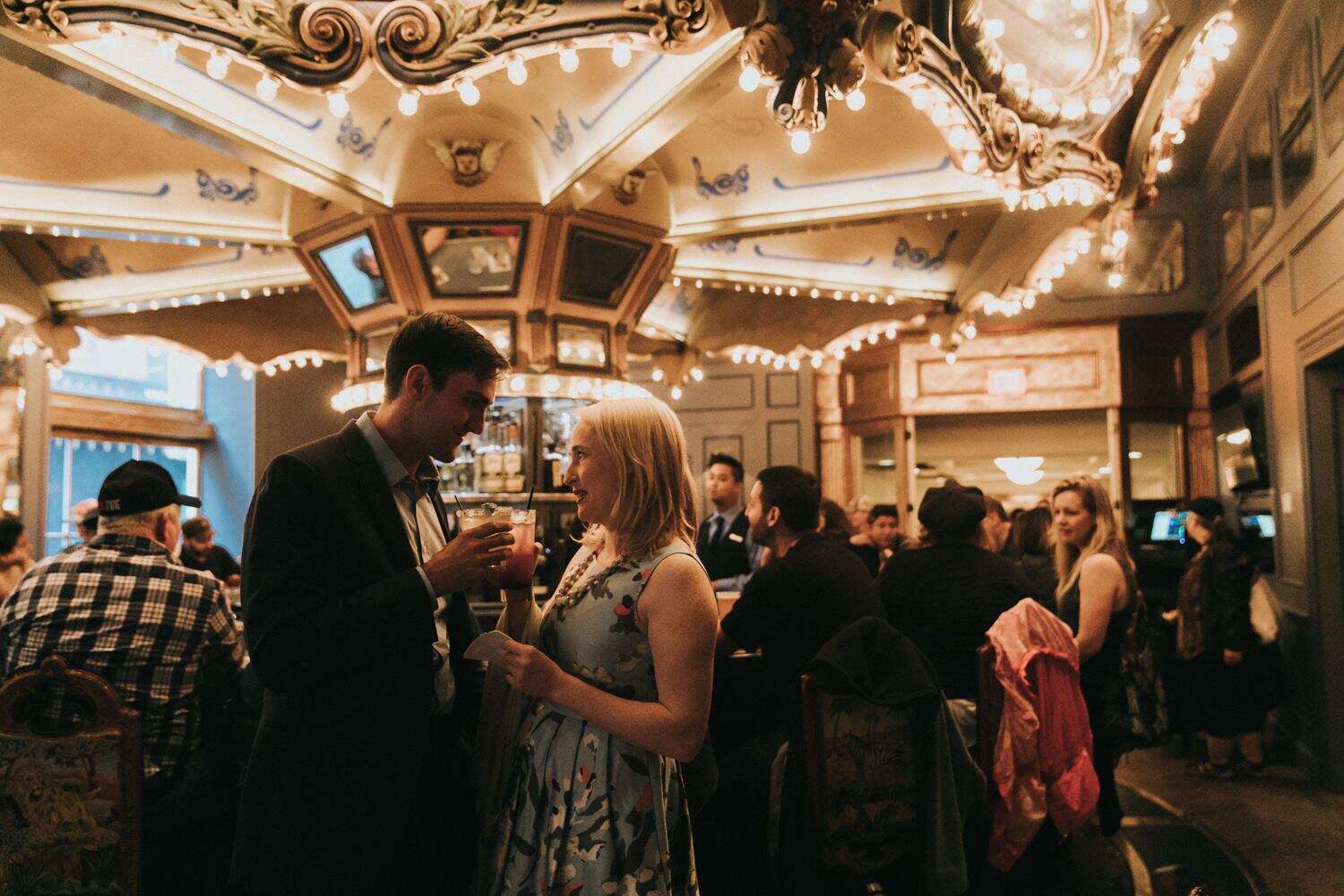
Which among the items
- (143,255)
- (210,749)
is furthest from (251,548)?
(143,255)

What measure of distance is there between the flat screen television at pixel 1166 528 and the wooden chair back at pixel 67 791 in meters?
8.68

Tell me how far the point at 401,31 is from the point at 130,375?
7.81m

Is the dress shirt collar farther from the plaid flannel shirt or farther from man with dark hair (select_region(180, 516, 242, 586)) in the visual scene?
man with dark hair (select_region(180, 516, 242, 586))

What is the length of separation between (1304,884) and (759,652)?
2.55 metres

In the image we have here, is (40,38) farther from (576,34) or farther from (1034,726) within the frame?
(1034,726)

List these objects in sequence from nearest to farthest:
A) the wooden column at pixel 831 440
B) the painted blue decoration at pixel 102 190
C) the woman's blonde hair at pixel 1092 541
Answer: the woman's blonde hair at pixel 1092 541, the painted blue decoration at pixel 102 190, the wooden column at pixel 831 440

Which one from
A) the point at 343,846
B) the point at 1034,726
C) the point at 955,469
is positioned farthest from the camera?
the point at 955,469

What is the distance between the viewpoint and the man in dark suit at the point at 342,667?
63.7 inches

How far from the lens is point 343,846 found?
64.3 inches

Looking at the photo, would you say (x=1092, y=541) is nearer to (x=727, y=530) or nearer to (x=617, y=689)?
(x=727, y=530)

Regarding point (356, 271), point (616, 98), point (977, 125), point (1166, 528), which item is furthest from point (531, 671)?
point (1166, 528)

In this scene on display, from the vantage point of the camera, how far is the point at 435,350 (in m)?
1.86

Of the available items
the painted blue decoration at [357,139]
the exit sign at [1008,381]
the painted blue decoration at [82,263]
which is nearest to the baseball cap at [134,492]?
the painted blue decoration at [357,139]

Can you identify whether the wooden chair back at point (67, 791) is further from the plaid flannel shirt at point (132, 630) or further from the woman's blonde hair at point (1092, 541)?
the woman's blonde hair at point (1092, 541)
